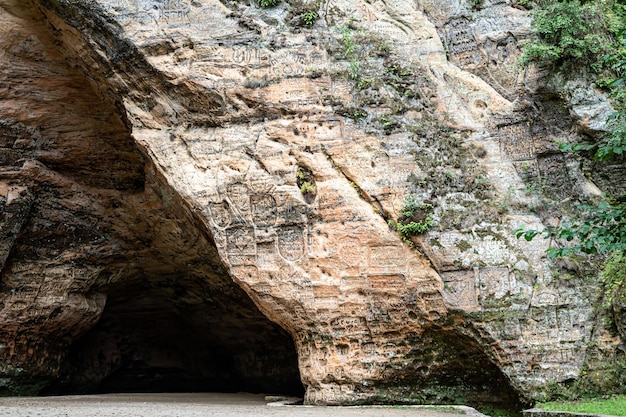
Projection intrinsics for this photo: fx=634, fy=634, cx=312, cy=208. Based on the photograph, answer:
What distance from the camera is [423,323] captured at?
30.1ft

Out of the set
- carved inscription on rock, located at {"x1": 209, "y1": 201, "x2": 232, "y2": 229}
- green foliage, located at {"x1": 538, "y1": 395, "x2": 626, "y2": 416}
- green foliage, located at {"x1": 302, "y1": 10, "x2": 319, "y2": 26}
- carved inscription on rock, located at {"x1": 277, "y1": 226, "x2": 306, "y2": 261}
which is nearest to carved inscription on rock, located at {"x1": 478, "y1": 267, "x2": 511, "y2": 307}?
green foliage, located at {"x1": 538, "y1": 395, "x2": 626, "y2": 416}

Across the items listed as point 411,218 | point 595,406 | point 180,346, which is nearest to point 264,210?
point 411,218

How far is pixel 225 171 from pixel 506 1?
568cm

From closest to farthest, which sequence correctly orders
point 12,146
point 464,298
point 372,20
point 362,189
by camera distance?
point 464,298
point 362,189
point 372,20
point 12,146

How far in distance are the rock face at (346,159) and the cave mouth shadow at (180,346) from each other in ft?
8.11

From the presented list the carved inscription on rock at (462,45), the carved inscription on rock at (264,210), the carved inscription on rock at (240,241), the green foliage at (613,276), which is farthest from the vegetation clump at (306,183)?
the green foliage at (613,276)

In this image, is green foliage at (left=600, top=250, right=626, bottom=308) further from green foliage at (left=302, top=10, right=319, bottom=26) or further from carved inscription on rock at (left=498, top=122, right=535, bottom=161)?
green foliage at (left=302, top=10, right=319, bottom=26)

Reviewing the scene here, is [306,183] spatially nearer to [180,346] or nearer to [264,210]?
[264,210]

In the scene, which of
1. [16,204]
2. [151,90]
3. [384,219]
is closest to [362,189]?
[384,219]

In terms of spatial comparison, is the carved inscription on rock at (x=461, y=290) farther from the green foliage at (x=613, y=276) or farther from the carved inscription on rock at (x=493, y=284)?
the green foliage at (x=613, y=276)

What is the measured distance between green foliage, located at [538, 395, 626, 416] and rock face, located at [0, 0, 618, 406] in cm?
42

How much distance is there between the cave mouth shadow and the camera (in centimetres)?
1398

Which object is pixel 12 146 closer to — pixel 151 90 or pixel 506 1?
pixel 151 90

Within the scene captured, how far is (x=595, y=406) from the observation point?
7.65 meters
